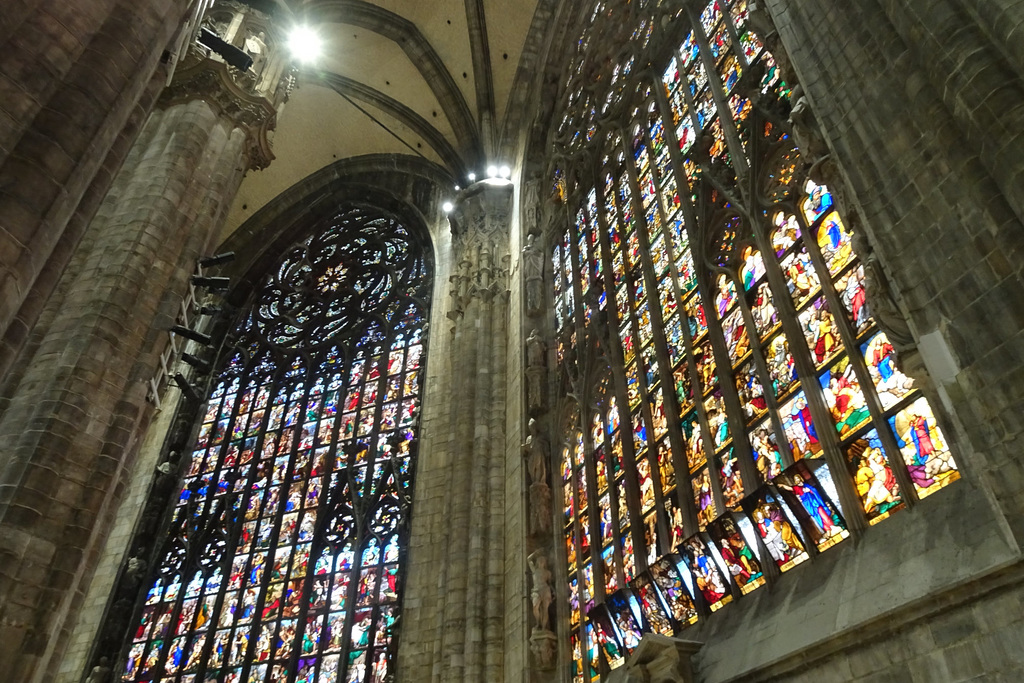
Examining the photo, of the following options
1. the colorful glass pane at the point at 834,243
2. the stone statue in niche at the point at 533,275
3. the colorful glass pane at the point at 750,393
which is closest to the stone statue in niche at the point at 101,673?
the stone statue in niche at the point at 533,275

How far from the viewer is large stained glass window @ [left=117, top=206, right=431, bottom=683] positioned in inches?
464

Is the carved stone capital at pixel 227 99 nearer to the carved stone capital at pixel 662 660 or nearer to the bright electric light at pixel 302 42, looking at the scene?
the bright electric light at pixel 302 42

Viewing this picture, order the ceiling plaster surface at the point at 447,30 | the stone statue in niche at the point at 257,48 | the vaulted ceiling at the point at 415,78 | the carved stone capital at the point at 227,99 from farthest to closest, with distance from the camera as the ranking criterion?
the ceiling plaster surface at the point at 447,30
the vaulted ceiling at the point at 415,78
the stone statue in niche at the point at 257,48
the carved stone capital at the point at 227,99

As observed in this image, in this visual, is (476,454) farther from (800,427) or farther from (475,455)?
(800,427)

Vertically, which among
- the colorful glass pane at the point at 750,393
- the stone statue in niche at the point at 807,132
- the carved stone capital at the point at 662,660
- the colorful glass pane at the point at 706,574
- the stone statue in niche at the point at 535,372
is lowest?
the carved stone capital at the point at 662,660

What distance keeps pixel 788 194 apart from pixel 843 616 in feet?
11.1

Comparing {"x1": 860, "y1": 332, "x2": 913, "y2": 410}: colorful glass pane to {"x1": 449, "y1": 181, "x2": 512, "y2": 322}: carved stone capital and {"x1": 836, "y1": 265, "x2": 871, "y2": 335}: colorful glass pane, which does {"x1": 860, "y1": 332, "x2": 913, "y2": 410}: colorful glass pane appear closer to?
{"x1": 836, "y1": 265, "x2": 871, "y2": 335}: colorful glass pane

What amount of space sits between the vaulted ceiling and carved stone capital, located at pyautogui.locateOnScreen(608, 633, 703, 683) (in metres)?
11.4

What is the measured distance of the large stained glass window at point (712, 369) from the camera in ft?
17.6

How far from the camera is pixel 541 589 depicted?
8875 mm

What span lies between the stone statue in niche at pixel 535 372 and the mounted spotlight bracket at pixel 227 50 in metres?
5.05

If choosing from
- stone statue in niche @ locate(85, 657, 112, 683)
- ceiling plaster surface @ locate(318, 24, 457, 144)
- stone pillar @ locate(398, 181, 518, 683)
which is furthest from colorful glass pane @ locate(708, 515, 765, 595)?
ceiling plaster surface @ locate(318, 24, 457, 144)

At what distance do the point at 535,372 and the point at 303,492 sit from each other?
5.03 metres

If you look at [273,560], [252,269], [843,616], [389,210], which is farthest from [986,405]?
[252,269]
